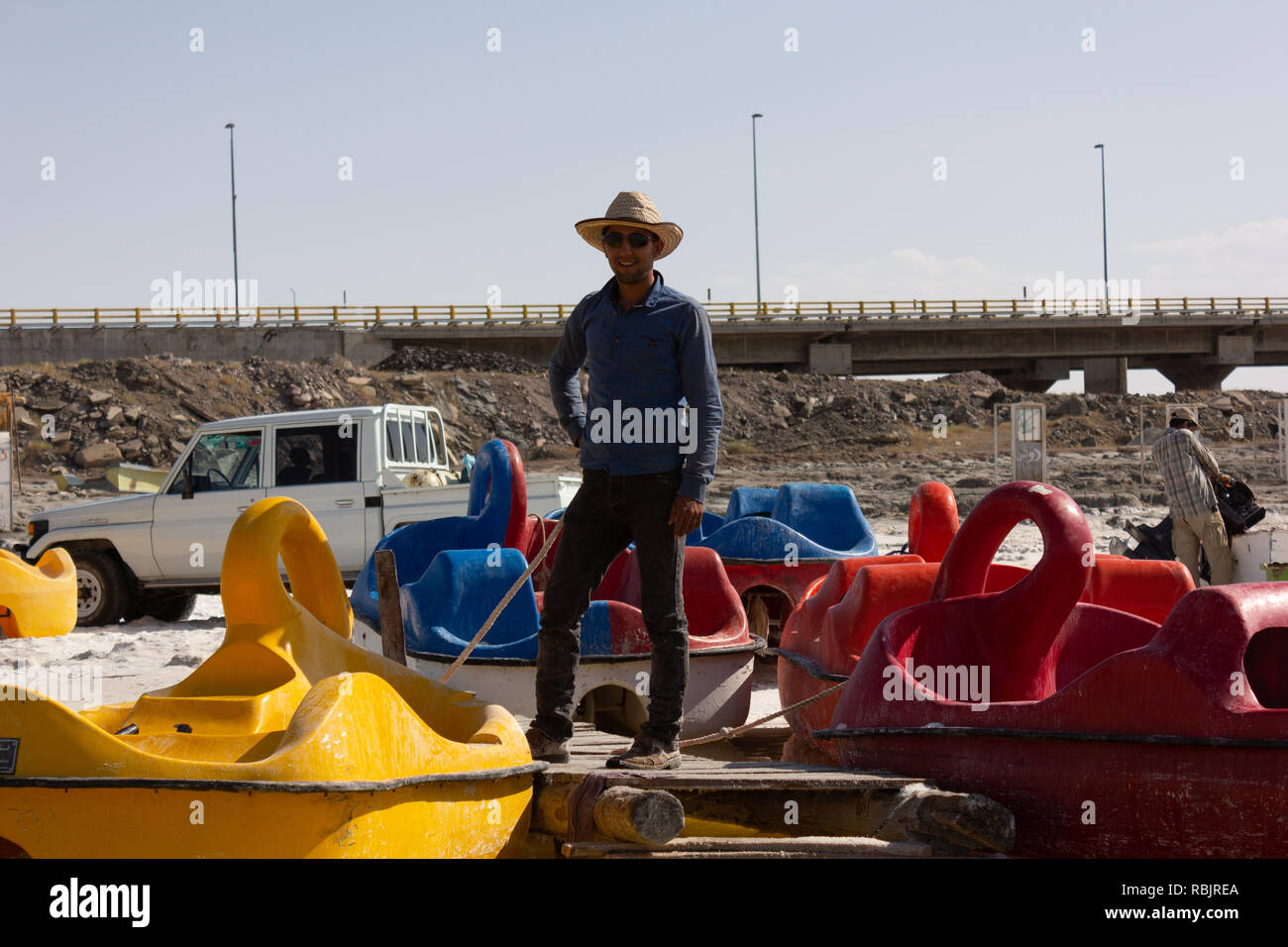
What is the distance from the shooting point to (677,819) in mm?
4426

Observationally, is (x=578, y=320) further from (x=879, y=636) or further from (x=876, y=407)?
(x=876, y=407)

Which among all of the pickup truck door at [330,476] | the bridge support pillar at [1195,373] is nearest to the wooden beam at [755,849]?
the pickup truck door at [330,476]

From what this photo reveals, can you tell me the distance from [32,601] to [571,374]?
26.0 ft

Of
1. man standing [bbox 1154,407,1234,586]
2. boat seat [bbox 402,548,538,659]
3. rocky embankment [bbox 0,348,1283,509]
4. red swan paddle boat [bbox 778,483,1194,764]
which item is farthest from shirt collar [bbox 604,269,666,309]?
rocky embankment [bbox 0,348,1283,509]

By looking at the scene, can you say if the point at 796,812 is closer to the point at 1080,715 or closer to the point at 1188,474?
the point at 1080,715

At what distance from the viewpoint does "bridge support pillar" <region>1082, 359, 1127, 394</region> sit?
188ft

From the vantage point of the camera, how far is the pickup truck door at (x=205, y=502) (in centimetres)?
1326

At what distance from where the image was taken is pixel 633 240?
203 inches


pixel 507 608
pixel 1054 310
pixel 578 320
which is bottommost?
pixel 507 608

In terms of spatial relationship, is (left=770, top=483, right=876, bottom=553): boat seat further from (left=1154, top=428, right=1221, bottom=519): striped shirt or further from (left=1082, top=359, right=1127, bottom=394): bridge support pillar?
(left=1082, top=359, right=1127, bottom=394): bridge support pillar

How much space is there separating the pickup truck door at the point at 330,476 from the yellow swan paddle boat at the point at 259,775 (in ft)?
27.0

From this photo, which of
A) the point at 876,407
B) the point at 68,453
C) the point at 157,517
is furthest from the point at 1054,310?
the point at 157,517

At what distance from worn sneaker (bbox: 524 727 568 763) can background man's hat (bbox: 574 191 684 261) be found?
1884mm
